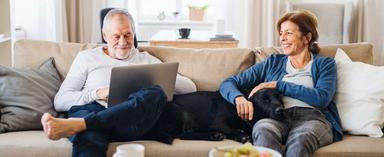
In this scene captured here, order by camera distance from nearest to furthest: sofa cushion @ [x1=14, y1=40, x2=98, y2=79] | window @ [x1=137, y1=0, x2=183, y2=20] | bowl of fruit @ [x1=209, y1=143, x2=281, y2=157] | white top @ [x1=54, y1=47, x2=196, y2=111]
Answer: bowl of fruit @ [x1=209, y1=143, x2=281, y2=157], white top @ [x1=54, y1=47, x2=196, y2=111], sofa cushion @ [x1=14, y1=40, x2=98, y2=79], window @ [x1=137, y1=0, x2=183, y2=20]

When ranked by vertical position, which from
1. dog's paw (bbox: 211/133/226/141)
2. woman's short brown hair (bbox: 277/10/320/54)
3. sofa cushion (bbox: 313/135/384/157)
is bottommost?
sofa cushion (bbox: 313/135/384/157)

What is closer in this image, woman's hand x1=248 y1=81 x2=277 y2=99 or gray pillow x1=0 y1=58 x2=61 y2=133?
gray pillow x1=0 y1=58 x2=61 y2=133

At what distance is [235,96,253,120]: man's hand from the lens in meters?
2.23

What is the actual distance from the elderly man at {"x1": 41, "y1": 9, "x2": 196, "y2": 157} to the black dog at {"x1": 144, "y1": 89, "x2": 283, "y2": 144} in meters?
0.08

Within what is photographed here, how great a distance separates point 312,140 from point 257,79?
0.54 metres

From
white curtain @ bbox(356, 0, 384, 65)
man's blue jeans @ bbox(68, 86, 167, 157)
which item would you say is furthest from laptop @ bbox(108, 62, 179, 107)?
white curtain @ bbox(356, 0, 384, 65)

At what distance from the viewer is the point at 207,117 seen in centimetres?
229

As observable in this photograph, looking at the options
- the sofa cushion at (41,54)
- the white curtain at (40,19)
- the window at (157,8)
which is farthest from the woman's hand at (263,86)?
the window at (157,8)

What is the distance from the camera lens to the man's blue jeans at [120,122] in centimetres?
186

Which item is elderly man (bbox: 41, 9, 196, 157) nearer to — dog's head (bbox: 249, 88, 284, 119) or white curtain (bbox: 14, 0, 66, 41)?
dog's head (bbox: 249, 88, 284, 119)

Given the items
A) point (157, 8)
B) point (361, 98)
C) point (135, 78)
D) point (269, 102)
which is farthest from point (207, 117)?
point (157, 8)

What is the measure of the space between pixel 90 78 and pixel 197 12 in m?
3.11

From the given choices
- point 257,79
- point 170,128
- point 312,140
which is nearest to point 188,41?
point 257,79

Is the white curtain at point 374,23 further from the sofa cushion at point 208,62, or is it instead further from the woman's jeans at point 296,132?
the woman's jeans at point 296,132
